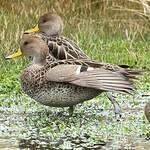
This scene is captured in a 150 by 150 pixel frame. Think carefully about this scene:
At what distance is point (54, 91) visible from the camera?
638 cm

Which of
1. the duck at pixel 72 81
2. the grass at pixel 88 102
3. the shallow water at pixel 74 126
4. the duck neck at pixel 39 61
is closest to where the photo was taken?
the shallow water at pixel 74 126

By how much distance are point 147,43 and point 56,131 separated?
630cm

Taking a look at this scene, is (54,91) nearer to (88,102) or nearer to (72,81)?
(72,81)

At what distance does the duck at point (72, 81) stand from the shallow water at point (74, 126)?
285 mm

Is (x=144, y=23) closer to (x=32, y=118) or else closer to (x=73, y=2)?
(x=73, y=2)

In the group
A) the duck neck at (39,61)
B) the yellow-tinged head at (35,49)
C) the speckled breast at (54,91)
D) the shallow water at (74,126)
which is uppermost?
the yellow-tinged head at (35,49)

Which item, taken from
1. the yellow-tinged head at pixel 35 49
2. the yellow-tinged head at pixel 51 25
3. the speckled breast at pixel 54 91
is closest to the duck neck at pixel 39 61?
the yellow-tinged head at pixel 35 49

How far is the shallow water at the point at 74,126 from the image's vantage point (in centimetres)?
536

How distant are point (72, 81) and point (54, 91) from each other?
0.25 meters

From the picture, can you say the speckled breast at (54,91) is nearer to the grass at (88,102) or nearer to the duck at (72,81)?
the duck at (72,81)

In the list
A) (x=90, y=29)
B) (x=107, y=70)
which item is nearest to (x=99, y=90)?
(x=107, y=70)

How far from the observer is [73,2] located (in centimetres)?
1299

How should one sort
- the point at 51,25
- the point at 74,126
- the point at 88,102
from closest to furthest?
the point at 74,126, the point at 88,102, the point at 51,25

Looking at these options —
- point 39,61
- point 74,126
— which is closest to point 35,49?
point 39,61
